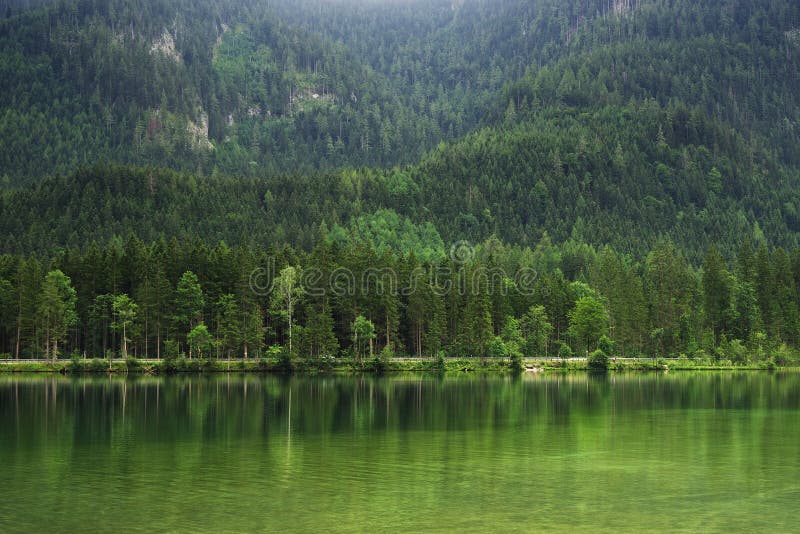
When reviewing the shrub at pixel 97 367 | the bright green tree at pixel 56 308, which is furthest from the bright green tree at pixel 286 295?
the bright green tree at pixel 56 308

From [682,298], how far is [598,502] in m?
150

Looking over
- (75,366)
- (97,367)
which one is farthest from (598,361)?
(75,366)

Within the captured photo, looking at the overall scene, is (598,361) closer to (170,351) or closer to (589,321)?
(589,321)

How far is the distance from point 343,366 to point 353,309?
10.3 meters

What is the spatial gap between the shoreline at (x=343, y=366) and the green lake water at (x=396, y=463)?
42.3 meters

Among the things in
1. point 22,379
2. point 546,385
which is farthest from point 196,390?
point 546,385

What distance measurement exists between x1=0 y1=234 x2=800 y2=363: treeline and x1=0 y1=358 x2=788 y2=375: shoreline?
225 cm

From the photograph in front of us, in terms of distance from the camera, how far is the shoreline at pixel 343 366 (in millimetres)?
141750

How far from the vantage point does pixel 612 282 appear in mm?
187375

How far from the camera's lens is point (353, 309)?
6122 inches

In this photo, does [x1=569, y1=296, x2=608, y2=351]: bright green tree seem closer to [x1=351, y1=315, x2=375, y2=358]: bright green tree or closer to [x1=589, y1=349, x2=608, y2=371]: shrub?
[x1=589, y1=349, x2=608, y2=371]: shrub

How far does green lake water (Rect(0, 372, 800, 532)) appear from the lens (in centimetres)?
3984

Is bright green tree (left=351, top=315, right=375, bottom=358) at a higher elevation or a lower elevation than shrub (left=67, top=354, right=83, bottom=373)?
higher

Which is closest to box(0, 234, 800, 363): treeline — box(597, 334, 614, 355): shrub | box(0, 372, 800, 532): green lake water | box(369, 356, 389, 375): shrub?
box(597, 334, 614, 355): shrub
